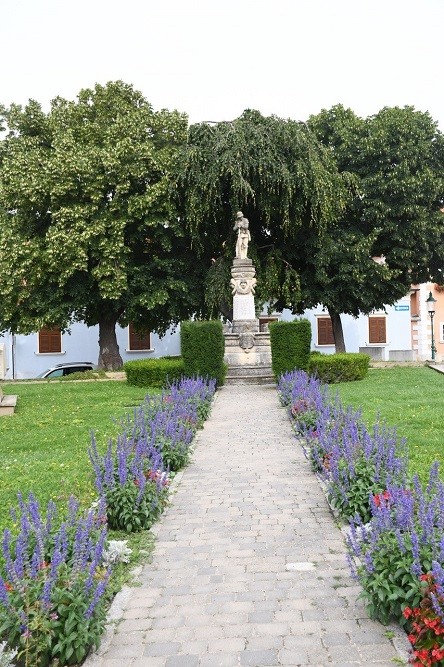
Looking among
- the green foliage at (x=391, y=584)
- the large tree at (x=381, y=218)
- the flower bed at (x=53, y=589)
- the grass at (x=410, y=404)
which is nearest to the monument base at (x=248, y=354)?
the grass at (x=410, y=404)

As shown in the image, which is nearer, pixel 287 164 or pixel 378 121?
pixel 287 164

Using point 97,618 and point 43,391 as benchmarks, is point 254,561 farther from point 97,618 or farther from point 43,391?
point 43,391

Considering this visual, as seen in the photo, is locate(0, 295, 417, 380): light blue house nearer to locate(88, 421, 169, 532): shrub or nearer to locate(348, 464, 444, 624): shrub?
locate(88, 421, 169, 532): shrub

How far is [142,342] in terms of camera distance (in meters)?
34.6

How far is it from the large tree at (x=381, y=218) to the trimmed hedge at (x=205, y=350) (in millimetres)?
7530

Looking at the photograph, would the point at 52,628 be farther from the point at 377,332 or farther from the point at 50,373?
the point at 377,332

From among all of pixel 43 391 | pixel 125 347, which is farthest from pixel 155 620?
pixel 125 347

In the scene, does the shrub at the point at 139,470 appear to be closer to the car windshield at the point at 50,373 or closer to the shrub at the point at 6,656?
the shrub at the point at 6,656

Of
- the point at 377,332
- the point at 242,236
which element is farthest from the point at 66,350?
the point at 377,332

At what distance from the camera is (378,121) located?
2448 cm

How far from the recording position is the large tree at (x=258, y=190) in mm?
21250

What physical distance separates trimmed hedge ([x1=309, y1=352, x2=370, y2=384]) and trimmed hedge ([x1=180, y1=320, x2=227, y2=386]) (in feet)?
8.93

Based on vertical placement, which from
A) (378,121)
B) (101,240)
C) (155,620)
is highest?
(378,121)

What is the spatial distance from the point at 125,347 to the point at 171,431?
27.0 meters
